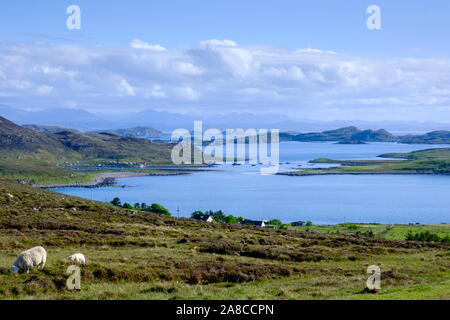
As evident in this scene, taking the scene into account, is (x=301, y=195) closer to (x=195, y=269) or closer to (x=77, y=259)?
(x=195, y=269)

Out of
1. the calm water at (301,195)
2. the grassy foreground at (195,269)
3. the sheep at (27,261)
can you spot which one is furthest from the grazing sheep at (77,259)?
the calm water at (301,195)

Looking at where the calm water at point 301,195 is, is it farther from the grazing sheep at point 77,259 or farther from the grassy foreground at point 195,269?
the grazing sheep at point 77,259

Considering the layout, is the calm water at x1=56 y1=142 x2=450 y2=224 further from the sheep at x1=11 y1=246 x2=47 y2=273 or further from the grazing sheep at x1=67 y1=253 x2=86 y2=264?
the sheep at x1=11 y1=246 x2=47 y2=273

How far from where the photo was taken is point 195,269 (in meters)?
16.7

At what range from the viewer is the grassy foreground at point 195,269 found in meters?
12.7

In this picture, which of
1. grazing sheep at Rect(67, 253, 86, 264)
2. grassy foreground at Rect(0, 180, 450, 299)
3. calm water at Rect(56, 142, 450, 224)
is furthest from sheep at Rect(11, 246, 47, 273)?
calm water at Rect(56, 142, 450, 224)

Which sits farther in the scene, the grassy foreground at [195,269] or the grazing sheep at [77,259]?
the grazing sheep at [77,259]

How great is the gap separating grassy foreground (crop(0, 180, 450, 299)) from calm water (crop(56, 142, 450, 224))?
77559 millimetres

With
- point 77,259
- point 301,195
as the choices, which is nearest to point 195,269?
point 77,259

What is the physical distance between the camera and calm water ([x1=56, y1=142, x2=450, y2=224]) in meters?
110

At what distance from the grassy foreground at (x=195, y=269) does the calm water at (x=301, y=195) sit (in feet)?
254
